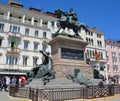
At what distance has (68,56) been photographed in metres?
13.7

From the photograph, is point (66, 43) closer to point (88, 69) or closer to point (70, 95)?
point (88, 69)

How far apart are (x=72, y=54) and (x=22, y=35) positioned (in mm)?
26874

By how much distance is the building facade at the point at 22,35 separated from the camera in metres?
36.2

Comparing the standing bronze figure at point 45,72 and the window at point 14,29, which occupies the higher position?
the window at point 14,29

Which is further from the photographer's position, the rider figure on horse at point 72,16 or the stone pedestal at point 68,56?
the rider figure on horse at point 72,16

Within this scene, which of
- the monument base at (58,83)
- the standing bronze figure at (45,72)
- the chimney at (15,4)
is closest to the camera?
the monument base at (58,83)

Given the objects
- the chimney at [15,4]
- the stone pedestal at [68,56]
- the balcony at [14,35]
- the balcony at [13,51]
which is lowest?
the stone pedestal at [68,56]

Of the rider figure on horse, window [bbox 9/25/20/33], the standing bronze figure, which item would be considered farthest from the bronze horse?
window [bbox 9/25/20/33]

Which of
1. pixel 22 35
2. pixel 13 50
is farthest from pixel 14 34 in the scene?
pixel 13 50

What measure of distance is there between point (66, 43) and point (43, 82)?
13.8ft

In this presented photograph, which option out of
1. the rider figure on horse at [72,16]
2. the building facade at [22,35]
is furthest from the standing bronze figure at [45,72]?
the building facade at [22,35]

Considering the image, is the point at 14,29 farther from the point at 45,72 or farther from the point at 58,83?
the point at 58,83

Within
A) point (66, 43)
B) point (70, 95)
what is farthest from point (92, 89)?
point (66, 43)

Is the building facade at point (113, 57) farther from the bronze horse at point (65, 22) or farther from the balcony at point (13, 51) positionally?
the bronze horse at point (65, 22)
